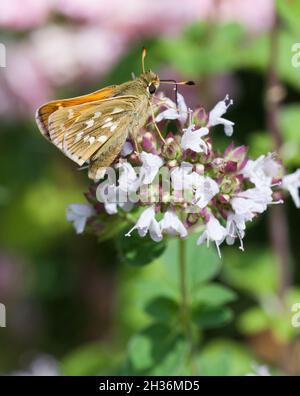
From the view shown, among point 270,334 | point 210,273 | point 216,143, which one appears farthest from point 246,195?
point 270,334

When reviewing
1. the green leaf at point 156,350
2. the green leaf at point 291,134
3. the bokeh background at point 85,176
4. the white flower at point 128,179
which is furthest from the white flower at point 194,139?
the bokeh background at point 85,176

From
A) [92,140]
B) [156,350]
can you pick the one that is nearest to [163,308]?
[156,350]

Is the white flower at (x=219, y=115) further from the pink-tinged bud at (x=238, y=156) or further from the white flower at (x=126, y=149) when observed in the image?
the white flower at (x=126, y=149)

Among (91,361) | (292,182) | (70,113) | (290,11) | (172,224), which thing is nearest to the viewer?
(172,224)

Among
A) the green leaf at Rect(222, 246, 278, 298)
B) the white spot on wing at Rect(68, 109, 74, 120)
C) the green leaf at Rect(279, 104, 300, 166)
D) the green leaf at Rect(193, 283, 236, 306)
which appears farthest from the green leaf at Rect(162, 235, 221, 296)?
the green leaf at Rect(222, 246, 278, 298)

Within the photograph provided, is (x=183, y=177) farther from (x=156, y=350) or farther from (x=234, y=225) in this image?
(x=156, y=350)

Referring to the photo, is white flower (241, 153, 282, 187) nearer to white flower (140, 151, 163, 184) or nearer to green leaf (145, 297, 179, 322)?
white flower (140, 151, 163, 184)
